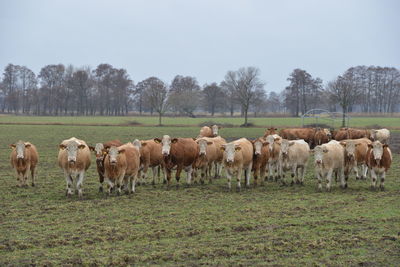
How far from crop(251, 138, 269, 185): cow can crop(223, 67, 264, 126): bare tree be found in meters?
49.3

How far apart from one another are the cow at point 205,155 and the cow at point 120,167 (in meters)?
2.76

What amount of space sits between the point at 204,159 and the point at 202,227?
7.09 m

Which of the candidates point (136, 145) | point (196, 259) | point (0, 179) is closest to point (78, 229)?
point (196, 259)

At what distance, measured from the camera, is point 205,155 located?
55.2ft

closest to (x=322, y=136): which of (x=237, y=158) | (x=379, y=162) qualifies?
(x=379, y=162)

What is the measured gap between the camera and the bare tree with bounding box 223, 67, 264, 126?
70625 millimetres

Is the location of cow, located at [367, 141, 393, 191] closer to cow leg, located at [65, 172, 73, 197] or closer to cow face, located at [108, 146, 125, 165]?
cow face, located at [108, 146, 125, 165]

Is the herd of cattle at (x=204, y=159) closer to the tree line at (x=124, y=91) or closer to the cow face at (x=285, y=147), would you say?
the cow face at (x=285, y=147)

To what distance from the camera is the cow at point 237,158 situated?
15195 millimetres

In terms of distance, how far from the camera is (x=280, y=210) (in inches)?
464

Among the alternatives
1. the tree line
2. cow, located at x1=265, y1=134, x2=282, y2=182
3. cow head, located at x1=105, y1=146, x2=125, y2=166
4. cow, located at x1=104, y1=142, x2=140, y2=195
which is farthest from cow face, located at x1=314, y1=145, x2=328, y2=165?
the tree line

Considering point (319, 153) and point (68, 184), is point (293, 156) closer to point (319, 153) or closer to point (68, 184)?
point (319, 153)

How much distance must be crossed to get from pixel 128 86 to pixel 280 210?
105 meters

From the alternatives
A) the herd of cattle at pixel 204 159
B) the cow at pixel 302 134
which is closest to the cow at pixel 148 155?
the herd of cattle at pixel 204 159
